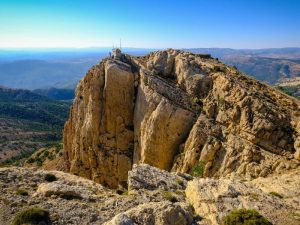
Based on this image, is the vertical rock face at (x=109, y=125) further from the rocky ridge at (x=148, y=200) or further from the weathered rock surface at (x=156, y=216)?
the weathered rock surface at (x=156, y=216)

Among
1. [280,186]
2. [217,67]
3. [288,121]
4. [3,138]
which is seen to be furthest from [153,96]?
[3,138]

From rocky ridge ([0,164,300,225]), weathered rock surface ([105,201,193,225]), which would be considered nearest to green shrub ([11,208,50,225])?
rocky ridge ([0,164,300,225])

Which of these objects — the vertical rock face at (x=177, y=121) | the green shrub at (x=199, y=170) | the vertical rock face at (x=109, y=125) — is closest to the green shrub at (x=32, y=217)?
the green shrub at (x=199, y=170)

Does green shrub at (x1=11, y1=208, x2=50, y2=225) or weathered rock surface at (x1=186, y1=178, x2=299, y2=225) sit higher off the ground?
weathered rock surface at (x1=186, y1=178, x2=299, y2=225)

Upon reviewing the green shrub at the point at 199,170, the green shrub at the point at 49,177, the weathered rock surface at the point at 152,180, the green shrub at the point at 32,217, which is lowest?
the green shrub at the point at 199,170

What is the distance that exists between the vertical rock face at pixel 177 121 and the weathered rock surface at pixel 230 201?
9191mm

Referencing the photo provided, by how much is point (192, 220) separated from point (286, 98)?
105 ft

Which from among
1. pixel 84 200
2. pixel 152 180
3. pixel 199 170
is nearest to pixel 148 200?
pixel 152 180

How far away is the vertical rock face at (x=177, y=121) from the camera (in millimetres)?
43438

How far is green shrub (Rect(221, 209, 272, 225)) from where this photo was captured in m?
25.1

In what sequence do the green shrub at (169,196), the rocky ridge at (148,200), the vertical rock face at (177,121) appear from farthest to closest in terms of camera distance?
the vertical rock face at (177,121), the green shrub at (169,196), the rocky ridge at (148,200)

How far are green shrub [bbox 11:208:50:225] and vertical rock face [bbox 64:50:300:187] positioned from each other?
876 inches

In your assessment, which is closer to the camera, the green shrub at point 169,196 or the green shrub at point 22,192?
the green shrub at point 169,196

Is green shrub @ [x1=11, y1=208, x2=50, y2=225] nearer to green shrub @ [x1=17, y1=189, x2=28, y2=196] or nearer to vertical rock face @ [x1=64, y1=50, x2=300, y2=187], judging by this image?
green shrub @ [x1=17, y1=189, x2=28, y2=196]
